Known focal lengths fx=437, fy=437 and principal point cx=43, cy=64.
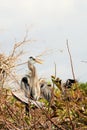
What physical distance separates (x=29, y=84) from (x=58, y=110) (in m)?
9.10

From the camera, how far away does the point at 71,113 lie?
221 centimetres

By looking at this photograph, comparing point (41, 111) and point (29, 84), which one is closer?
point (41, 111)

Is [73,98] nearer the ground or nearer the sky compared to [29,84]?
nearer the ground

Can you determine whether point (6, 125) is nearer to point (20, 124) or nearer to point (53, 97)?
point (20, 124)

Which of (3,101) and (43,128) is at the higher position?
(3,101)

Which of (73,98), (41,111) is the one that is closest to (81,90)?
(73,98)

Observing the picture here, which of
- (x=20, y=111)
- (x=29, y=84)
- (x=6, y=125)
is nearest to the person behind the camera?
(x=6, y=125)

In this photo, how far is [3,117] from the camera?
84.0 inches

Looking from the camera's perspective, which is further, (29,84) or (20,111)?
(29,84)

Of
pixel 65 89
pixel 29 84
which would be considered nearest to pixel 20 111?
pixel 65 89

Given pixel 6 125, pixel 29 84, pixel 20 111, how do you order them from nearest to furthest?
1. pixel 6 125
2. pixel 20 111
3. pixel 29 84

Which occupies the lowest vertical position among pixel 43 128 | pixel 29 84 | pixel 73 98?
pixel 43 128

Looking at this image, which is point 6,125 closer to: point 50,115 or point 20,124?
point 20,124

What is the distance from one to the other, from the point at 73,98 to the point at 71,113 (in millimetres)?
89
